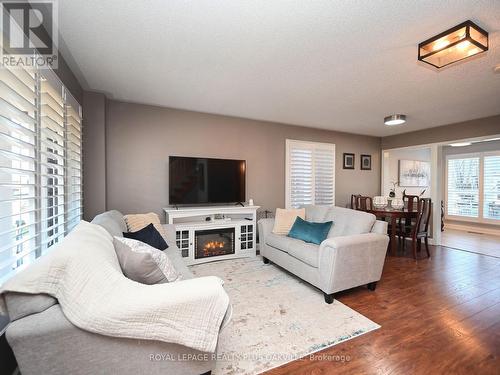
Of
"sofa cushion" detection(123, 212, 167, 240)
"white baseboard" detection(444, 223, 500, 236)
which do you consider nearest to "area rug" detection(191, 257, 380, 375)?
"sofa cushion" detection(123, 212, 167, 240)

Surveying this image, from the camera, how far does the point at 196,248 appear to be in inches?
137

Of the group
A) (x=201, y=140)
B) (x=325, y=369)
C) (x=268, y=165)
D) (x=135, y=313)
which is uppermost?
(x=201, y=140)

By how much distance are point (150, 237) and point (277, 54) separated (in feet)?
7.41

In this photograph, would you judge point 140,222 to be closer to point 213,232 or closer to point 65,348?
point 213,232

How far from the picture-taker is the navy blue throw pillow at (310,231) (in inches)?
117

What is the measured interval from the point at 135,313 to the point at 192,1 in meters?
1.84

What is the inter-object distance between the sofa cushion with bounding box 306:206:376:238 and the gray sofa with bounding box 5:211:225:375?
90.5 inches

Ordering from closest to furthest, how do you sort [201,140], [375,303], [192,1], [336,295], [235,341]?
Answer: [192,1], [235,341], [375,303], [336,295], [201,140]

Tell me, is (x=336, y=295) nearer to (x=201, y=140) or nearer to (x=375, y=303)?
(x=375, y=303)

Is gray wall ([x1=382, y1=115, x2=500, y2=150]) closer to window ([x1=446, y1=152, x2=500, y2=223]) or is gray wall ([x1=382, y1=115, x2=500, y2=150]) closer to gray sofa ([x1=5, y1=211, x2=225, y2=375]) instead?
window ([x1=446, y1=152, x2=500, y2=223])

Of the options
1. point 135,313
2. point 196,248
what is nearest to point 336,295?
point 196,248

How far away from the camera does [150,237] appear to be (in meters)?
2.52

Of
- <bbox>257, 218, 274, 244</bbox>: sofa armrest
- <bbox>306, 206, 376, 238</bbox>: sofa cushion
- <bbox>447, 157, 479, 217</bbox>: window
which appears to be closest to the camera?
<bbox>306, 206, 376, 238</bbox>: sofa cushion

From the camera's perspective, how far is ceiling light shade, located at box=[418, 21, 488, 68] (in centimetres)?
166
